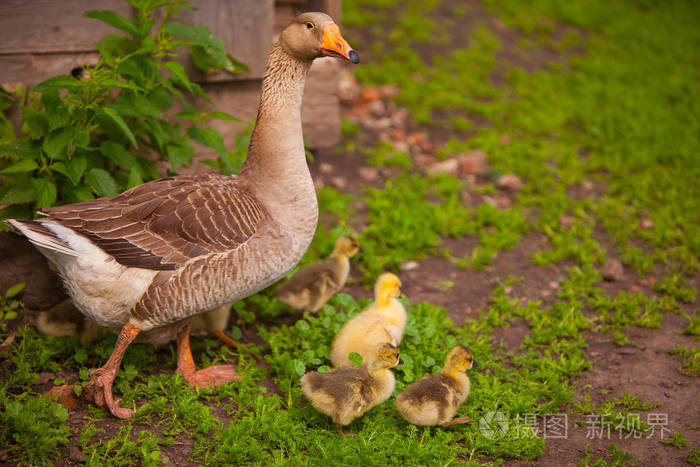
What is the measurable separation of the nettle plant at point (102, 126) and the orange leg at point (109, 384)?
1.02m

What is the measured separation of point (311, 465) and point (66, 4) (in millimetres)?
3959

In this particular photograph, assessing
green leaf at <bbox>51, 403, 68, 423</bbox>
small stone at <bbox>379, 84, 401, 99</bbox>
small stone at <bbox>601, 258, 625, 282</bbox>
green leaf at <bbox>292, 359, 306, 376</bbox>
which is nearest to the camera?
green leaf at <bbox>51, 403, 68, 423</bbox>

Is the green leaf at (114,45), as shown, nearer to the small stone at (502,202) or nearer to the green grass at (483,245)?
the green grass at (483,245)

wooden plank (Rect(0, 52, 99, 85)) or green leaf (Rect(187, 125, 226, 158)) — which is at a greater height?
wooden plank (Rect(0, 52, 99, 85))

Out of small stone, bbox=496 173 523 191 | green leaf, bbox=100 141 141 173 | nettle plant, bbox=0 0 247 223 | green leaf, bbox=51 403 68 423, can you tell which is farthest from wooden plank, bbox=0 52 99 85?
small stone, bbox=496 173 523 191

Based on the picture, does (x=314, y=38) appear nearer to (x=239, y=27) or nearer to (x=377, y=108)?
(x=239, y=27)

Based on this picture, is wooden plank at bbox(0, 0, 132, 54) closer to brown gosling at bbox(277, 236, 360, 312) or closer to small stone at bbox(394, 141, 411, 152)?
brown gosling at bbox(277, 236, 360, 312)

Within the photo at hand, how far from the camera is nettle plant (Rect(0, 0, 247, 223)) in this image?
160 inches

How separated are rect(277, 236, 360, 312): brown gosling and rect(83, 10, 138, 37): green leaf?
2201 mm

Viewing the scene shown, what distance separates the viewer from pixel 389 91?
8.80m

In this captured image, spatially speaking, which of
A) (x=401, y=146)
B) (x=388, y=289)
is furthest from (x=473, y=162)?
(x=388, y=289)

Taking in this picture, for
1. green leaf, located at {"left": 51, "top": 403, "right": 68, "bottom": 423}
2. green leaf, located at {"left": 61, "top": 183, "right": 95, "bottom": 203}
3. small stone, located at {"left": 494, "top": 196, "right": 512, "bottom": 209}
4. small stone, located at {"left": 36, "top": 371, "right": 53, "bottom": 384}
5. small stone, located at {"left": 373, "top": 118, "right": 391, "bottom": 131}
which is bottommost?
small stone, located at {"left": 36, "top": 371, "right": 53, "bottom": 384}

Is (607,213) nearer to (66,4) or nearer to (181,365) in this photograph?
(181,365)

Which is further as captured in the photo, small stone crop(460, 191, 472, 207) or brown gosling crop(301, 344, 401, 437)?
small stone crop(460, 191, 472, 207)
